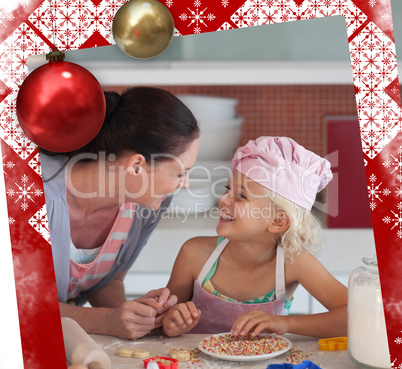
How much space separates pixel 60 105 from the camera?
63 cm

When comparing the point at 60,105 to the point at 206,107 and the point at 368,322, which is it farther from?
the point at 368,322

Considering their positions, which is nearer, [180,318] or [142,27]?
[142,27]

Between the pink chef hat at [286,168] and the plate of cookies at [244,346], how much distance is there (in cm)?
18

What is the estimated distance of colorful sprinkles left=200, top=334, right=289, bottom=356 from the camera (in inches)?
29.8

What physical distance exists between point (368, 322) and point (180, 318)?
0.77 ft

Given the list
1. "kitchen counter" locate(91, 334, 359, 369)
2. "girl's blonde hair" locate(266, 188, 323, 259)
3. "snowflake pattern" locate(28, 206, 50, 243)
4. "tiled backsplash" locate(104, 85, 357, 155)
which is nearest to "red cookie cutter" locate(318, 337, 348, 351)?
"kitchen counter" locate(91, 334, 359, 369)

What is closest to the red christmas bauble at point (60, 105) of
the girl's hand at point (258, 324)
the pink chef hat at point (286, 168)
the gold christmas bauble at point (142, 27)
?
the gold christmas bauble at point (142, 27)

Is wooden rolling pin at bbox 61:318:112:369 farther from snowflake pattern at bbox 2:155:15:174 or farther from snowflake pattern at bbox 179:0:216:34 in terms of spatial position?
snowflake pattern at bbox 179:0:216:34

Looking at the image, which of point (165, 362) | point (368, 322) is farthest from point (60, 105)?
point (368, 322)

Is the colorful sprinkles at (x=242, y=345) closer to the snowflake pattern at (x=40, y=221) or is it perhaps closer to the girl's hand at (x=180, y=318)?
the girl's hand at (x=180, y=318)

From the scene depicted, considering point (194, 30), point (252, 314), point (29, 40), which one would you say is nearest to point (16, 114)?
point (29, 40)

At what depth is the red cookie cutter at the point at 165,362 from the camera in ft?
2.42

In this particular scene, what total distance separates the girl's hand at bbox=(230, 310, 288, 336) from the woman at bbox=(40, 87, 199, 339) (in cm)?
9

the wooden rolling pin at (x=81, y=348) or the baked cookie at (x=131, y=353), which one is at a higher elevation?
the wooden rolling pin at (x=81, y=348)
